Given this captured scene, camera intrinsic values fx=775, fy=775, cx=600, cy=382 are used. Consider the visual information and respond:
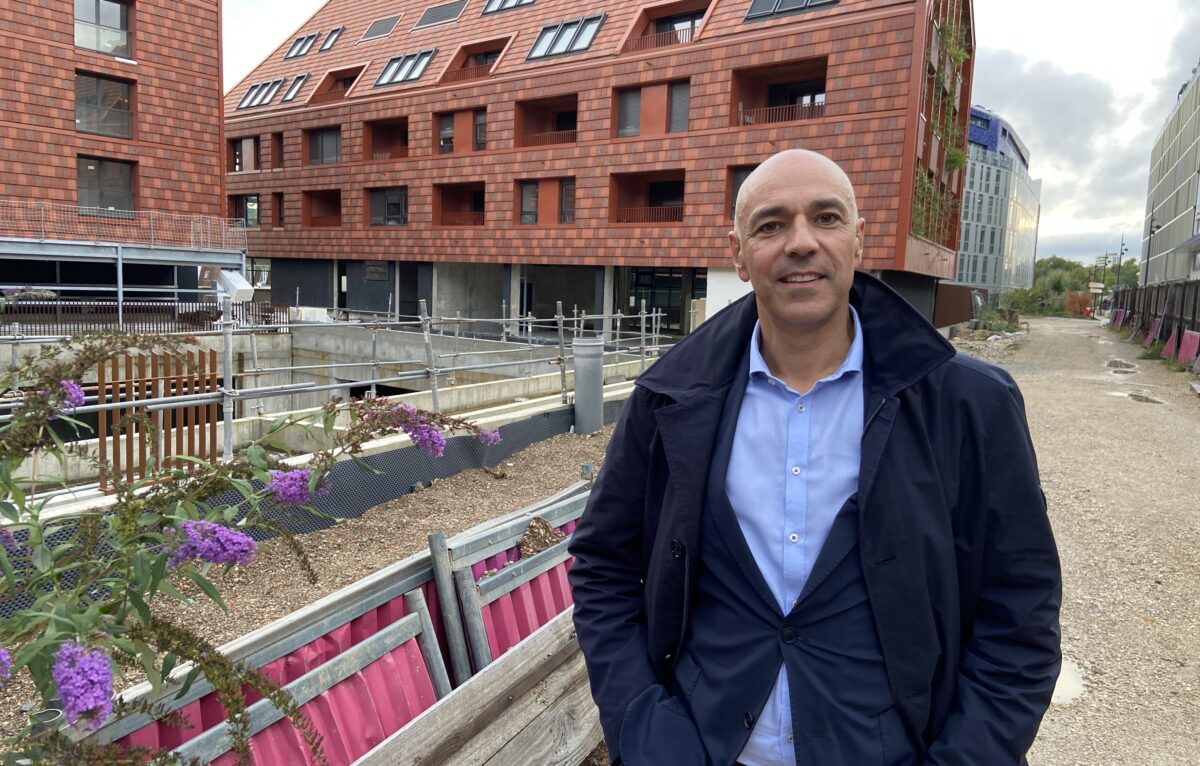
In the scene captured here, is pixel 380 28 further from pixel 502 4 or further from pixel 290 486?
pixel 290 486

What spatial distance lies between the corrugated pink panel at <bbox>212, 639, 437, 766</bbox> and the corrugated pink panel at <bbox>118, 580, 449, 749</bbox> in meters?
0.10

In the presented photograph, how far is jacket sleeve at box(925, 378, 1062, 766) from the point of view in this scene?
1647 mm

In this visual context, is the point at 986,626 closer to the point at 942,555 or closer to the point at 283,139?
the point at 942,555

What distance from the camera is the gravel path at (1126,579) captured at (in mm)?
3893

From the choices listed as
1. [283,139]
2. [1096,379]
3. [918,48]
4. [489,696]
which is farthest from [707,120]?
[489,696]

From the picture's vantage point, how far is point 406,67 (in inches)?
1300

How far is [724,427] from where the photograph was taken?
1883 mm

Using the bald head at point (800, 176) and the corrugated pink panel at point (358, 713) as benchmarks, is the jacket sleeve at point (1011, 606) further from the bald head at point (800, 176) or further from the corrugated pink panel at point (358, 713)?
the corrugated pink panel at point (358, 713)

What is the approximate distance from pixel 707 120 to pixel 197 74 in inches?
666

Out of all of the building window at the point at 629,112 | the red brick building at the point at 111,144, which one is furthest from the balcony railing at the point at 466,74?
the red brick building at the point at 111,144

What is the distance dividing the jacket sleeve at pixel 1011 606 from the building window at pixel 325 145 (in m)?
36.1

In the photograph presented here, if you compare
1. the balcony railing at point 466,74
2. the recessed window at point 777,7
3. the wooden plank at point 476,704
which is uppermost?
the recessed window at point 777,7

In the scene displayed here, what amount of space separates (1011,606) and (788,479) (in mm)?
537

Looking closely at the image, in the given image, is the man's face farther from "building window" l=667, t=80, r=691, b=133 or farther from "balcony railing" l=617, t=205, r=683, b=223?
"balcony railing" l=617, t=205, r=683, b=223
